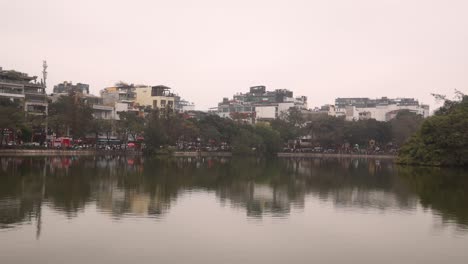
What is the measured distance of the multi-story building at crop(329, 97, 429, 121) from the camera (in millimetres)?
134750

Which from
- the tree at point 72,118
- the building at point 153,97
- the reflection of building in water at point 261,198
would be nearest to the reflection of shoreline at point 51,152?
the tree at point 72,118

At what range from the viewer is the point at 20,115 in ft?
185

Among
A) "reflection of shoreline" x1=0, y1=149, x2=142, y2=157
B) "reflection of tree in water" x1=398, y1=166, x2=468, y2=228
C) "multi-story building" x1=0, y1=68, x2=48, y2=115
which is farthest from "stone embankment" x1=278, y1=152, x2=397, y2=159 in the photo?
"reflection of tree in water" x1=398, y1=166, x2=468, y2=228

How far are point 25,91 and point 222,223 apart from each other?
192 feet

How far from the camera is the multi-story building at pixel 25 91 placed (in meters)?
65.2

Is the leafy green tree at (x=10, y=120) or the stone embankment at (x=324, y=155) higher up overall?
the leafy green tree at (x=10, y=120)

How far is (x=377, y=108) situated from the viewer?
→ 148m

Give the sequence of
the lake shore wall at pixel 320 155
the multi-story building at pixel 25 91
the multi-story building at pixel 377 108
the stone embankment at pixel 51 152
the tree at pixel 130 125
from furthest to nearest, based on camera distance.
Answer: the multi-story building at pixel 377 108 → the lake shore wall at pixel 320 155 → the tree at pixel 130 125 → the multi-story building at pixel 25 91 → the stone embankment at pixel 51 152

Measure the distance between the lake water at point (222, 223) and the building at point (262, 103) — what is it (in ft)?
314

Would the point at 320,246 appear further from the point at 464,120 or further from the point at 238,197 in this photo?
the point at 464,120

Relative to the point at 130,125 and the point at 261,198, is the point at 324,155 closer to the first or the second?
the point at 130,125

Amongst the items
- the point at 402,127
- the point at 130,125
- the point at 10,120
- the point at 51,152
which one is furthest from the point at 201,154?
the point at 402,127

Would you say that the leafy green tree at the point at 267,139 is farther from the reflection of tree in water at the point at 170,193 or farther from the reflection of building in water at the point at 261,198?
the reflection of building in water at the point at 261,198

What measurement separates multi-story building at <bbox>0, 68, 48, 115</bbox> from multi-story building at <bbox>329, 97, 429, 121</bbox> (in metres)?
77.4
